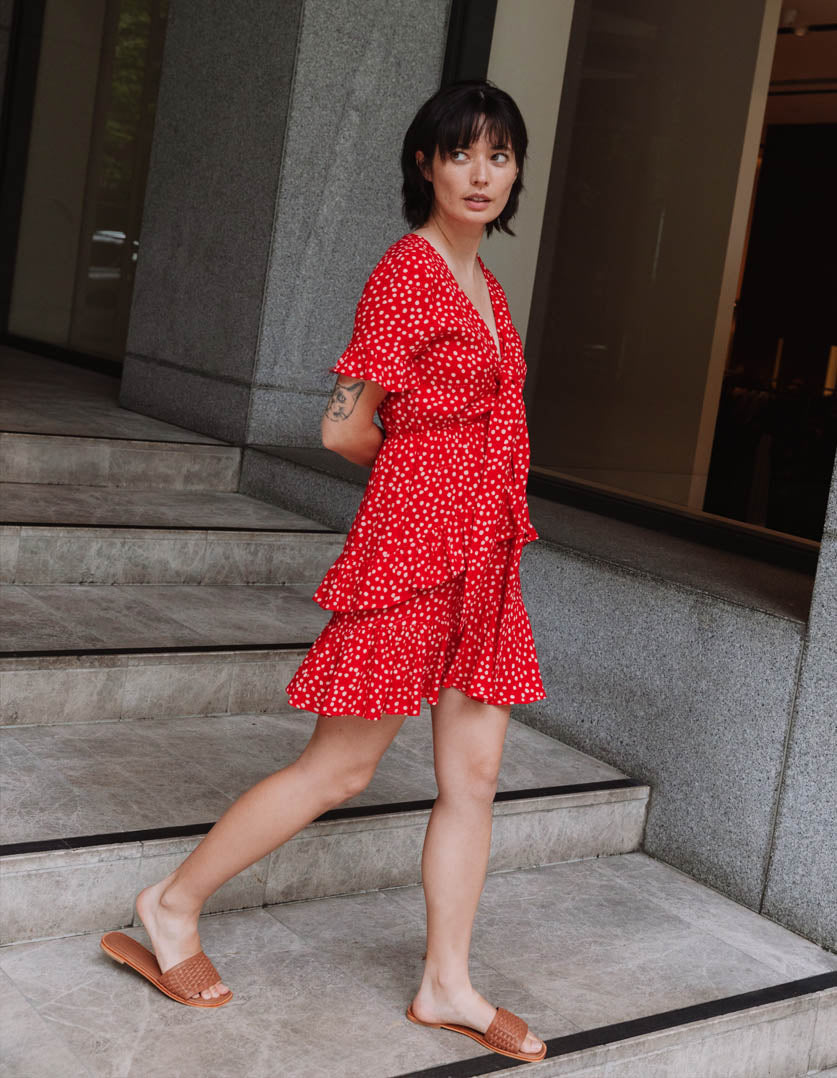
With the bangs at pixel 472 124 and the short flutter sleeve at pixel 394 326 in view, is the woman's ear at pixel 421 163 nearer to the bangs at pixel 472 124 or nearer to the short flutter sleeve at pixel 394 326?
the bangs at pixel 472 124

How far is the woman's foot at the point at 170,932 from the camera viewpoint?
2535 millimetres

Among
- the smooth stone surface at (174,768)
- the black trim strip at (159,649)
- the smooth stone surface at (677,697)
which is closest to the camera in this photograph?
the smooth stone surface at (174,768)

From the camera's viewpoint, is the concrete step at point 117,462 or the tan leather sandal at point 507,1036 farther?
the concrete step at point 117,462

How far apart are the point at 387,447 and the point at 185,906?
989 millimetres

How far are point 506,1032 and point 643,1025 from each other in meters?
0.40

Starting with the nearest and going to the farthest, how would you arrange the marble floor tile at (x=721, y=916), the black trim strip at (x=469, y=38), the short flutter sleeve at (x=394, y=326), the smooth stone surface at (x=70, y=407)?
the short flutter sleeve at (x=394, y=326), the marble floor tile at (x=721, y=916), the smooth stone surface at (x=70, y=407), the black trim strip at (x=469, y=38)

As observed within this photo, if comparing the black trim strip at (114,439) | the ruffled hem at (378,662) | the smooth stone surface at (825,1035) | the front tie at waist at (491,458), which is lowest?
the smooth stone surface at (825,1035)

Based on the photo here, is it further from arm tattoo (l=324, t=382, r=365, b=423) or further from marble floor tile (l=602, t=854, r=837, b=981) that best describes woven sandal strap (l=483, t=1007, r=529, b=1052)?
arm tattoo (l=324, t=382, r=365, b=423)

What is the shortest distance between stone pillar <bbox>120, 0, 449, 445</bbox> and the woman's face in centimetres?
345

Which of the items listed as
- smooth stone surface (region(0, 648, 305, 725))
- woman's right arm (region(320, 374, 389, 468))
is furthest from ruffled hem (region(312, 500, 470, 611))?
smooth stone surface (region(0, 648, 305, 725))

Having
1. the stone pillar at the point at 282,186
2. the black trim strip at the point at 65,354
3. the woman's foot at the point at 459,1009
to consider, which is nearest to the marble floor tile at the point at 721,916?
the woman's foot at the point at 459,1009

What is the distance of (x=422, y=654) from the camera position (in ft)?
7.93

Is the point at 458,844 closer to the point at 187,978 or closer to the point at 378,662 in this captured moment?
the point at 378,662

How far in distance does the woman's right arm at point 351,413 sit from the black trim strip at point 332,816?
963mm
